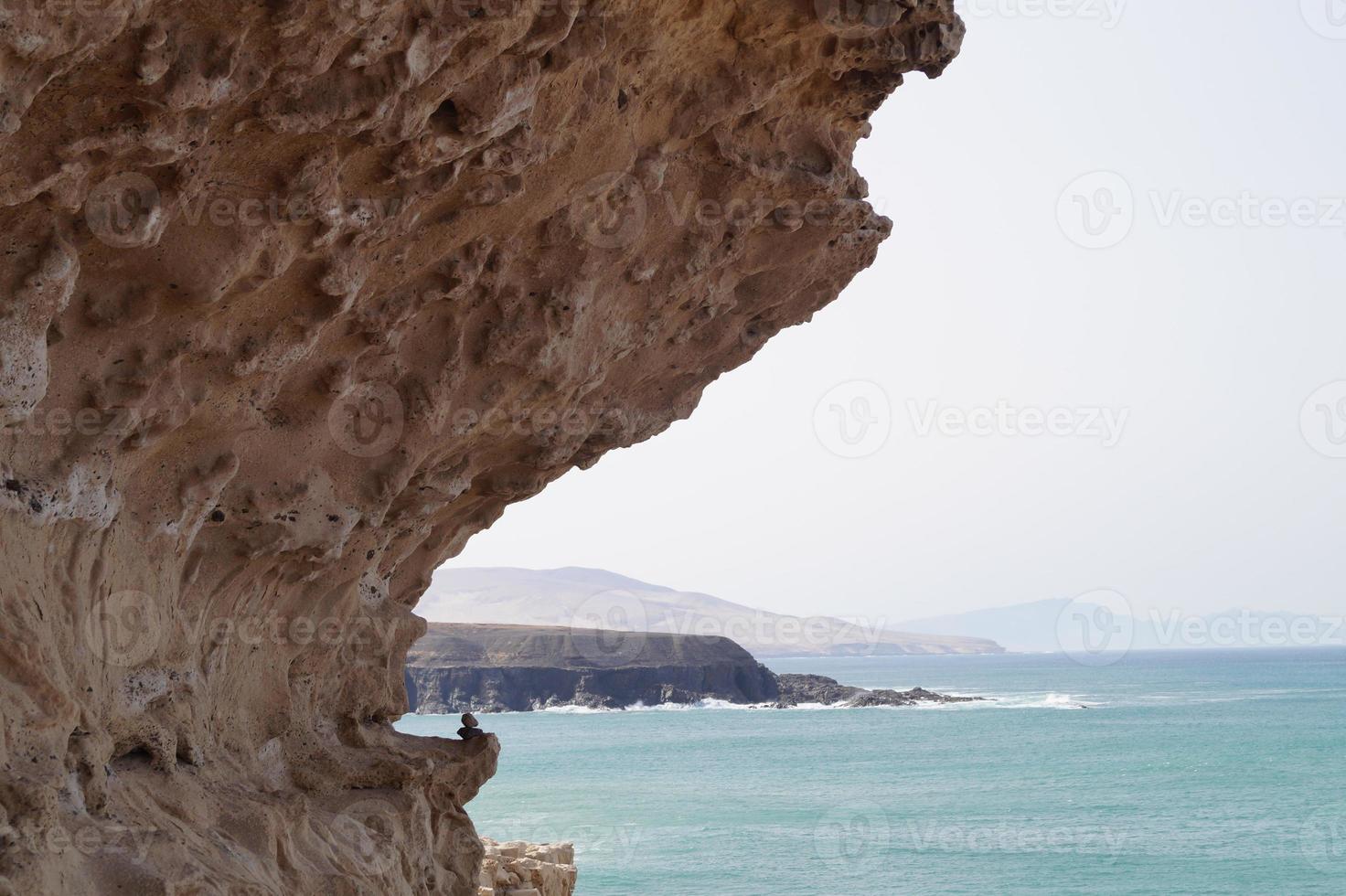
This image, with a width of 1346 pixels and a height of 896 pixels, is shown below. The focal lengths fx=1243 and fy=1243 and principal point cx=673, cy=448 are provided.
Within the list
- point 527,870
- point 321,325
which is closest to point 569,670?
point 527,870

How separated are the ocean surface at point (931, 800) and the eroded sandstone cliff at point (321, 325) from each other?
729 inches

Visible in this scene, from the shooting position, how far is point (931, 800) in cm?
3897

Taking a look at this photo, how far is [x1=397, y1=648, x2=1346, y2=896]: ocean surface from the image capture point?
27.2 meters

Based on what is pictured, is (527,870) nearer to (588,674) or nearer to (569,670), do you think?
(569,670)

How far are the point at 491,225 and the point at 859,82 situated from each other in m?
2.39

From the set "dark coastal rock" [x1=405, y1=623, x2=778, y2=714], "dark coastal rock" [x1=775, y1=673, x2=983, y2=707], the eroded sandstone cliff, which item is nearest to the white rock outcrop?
the eroded sandstone cliff

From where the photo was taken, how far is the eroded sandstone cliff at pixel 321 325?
14.4 ft

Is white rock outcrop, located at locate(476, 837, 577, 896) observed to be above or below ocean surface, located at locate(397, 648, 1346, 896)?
above

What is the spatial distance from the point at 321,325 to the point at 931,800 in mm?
36540

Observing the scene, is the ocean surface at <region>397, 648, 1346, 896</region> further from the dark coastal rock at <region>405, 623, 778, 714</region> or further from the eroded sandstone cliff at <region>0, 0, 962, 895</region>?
the eroded sandstone cliff at <region>0, 0, 962, 895</region>

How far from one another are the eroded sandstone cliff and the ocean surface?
60.7 feet

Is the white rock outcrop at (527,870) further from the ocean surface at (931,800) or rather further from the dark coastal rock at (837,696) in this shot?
the dark coastal rock at (837,696)

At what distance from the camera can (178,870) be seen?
5098mm

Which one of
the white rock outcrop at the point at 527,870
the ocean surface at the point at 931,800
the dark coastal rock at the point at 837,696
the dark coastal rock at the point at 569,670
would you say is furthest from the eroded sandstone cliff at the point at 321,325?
→ the dark coastal rock at the point at 837,696
